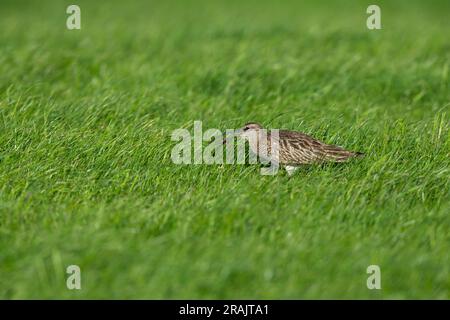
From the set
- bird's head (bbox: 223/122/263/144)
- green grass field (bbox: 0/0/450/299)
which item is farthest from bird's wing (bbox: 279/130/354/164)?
bird's head (bbox: 223/122/263/144)

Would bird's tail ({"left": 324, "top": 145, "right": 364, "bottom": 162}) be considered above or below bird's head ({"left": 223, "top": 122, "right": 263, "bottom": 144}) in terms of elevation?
below

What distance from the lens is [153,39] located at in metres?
14.6

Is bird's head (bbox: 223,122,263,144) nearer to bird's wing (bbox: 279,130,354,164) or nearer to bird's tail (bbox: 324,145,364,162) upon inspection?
bird's wing (bbox: 279,130,354,164)

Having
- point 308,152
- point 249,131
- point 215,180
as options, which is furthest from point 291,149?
point 215,180

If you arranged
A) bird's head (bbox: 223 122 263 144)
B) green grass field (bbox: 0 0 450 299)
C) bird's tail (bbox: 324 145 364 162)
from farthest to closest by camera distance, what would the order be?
bird's head (bbox: 223 122 263 144), bird's tail (bbox: 324 145 364 162), green grass field (bbox: 0 0 450 299)

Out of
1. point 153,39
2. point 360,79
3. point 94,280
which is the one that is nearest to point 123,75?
point 153,39

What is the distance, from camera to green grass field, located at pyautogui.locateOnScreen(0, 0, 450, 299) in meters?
6.05

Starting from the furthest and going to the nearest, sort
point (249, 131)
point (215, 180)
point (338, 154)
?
point (249, 131) → point (338, 154) → point (215, 180)

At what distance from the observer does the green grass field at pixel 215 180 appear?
605cm

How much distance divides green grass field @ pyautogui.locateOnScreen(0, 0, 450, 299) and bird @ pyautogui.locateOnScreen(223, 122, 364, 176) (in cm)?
13

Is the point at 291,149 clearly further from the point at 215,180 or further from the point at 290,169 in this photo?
the point at 215,180

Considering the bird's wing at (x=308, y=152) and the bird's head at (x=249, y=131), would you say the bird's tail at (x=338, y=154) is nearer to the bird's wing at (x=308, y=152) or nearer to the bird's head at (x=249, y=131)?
the bird's wing at (x=308, y=152)

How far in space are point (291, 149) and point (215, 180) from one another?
953 mm

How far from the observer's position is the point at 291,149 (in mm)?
8039
